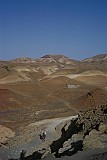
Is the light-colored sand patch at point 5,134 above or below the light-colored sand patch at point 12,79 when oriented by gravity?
below

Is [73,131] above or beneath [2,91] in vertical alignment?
beneath

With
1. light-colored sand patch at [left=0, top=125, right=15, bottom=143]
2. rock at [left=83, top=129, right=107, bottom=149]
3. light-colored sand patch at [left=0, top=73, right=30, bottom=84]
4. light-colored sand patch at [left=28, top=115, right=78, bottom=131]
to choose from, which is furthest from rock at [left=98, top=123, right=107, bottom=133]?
light-colored sand patch at [left=0, top=73, right=30, bottom=84]

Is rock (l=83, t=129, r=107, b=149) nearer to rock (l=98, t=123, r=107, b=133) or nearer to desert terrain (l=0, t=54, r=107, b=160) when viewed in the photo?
desert terrain (l=0, t=54, r=107, b=160)

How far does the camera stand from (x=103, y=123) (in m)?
25.5

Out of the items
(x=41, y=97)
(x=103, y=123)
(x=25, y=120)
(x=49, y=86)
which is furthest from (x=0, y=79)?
(x=103, y=123)

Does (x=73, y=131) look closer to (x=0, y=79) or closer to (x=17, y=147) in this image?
(x=17, y=147)

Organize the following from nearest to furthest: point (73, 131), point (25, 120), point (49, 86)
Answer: point (73, 131), point (25, 120), point (49, 86)

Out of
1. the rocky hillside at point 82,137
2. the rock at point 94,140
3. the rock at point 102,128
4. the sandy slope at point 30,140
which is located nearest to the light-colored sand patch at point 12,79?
the sandy slope at point 30,140

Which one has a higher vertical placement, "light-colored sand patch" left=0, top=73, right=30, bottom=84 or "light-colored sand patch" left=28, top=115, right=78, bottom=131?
"light-colored sand patch" left=0, top=73, right=30, bottom=84

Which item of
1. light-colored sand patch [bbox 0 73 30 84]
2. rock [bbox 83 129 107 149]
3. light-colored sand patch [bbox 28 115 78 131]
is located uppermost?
light-colored sand patch [bbox 0 73 30 84]

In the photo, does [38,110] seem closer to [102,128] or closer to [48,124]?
[48,124]

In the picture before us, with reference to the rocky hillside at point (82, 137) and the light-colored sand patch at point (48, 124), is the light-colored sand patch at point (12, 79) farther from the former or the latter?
the rocky hillside at point (82, 137)

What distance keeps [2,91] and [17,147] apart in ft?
96.4

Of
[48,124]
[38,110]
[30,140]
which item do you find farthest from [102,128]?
[38,110]
